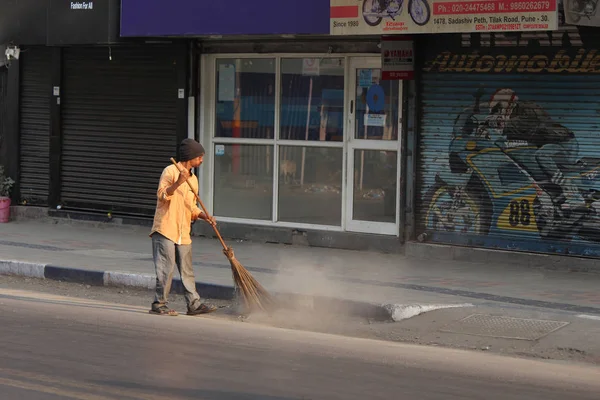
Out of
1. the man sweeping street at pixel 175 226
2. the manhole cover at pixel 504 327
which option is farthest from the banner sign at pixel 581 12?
the man sweeping street at pixel 175 226

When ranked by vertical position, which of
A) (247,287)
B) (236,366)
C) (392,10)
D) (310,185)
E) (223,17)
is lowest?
(236,366)

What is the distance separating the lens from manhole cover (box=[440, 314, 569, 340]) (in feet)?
30.7

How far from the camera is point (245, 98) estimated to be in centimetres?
1569

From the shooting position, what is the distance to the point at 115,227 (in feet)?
55.5

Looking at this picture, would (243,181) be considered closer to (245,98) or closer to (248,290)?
(245,98)

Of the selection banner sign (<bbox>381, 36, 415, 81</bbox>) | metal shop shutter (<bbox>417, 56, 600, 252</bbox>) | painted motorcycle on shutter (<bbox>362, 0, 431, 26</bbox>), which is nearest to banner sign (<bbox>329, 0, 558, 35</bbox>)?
painted motorcycle on shutter (<bbox>362, 0, 431, 26</bbox>)

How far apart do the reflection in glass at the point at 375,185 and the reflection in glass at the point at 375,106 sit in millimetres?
275

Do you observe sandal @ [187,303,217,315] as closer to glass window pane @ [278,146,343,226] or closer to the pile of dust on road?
the pile of dust on road

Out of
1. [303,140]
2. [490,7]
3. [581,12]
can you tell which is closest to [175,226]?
[490,7]

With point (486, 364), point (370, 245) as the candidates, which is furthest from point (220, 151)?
point (486, 364)

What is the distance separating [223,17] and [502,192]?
4.51 meters

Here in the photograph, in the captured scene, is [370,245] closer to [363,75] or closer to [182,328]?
[363,75]

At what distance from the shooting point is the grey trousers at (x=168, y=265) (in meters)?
10.1

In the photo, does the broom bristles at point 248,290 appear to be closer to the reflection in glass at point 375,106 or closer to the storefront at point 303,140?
the storefront at point 303,140
